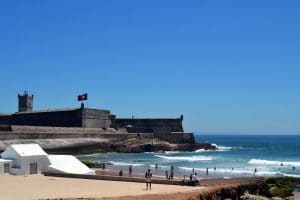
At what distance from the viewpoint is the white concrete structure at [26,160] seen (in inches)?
1202

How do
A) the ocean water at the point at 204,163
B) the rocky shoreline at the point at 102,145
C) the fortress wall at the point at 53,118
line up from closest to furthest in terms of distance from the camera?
the ocean water at the point at 204,163 < the rocky shoreline at the point at 102,145 < the fortress wall at the point at 53,118

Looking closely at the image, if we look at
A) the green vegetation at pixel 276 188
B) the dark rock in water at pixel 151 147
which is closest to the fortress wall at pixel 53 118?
the dark rock in water at pixel 151 147

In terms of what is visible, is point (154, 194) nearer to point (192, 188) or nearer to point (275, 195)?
point (192, 188)

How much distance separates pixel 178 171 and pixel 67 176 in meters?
13.1

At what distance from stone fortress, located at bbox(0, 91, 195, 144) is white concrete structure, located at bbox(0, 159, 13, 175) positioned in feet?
116

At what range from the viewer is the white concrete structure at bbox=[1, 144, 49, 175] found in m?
30.5

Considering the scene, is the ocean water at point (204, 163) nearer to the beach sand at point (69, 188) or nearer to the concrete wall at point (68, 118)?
the concrete wall at point (68, 118)

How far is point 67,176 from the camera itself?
A: 29.4 meters

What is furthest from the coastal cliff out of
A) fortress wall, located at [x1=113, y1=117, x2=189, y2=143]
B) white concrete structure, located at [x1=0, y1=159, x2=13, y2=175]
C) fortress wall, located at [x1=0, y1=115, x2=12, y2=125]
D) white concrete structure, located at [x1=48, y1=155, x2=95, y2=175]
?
white concrete structure, located at [x1=48, y1=155, x2=95, y2=175]

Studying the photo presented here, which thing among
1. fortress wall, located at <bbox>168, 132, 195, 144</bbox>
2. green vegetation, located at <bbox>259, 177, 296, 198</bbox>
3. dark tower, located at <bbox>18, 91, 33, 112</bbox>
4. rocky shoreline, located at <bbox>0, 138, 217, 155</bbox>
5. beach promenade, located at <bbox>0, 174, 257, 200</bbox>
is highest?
dark tower, located at <bbox>18, 91, 33, 112</bbox>

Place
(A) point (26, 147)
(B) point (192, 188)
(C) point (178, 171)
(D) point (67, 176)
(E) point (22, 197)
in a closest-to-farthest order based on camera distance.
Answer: (E) point (22, 197) < (B) point (192, 188) < (D) point (67, 176) < (A) point (26, 147) < (C) point (178, 171)

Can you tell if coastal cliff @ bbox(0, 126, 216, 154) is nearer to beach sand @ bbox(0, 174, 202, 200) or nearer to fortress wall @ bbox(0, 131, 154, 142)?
fortress wall @ bbox(0, 131, 154, 142)

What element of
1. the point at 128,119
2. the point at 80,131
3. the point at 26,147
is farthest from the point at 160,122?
the point at 26,147

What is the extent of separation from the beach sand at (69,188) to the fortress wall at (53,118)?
40949 millimetres
